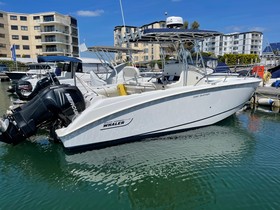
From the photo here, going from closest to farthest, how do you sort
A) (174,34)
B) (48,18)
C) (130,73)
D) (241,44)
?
(174,34) → (130,73) → (48,18) → (241,44)

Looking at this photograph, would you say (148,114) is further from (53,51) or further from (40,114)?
(53,51)

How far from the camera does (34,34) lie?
54.1 metres

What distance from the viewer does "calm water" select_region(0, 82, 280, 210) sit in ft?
12.7

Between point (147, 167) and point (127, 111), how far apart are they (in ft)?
4.77

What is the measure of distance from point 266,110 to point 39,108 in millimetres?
9820

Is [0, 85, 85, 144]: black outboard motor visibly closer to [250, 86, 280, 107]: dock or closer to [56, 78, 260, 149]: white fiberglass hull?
[56, 78, 260, 149]: white fiberglass hull

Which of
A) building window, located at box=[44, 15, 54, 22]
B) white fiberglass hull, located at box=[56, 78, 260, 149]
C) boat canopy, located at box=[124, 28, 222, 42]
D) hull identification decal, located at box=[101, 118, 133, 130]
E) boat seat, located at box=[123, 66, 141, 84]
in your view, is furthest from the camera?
building window, located at box=[44, 15, 54, 22]

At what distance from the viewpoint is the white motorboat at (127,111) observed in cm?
546

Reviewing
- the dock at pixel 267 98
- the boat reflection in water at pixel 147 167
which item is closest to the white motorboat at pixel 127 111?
the boat reflection in water at pixel 147 167

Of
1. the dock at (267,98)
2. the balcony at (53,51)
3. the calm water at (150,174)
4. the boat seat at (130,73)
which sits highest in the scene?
the balcony at (53,51)

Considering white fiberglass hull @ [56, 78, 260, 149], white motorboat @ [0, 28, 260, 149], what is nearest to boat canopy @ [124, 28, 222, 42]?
white motorboat @ [0, 28, 260, 149]

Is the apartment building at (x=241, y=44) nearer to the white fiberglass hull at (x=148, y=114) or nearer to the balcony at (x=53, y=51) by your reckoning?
the balcony at (x=53, y=51)

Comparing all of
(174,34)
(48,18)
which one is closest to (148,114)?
(174,34)

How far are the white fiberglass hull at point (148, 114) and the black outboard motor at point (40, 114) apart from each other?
562 millimetres
